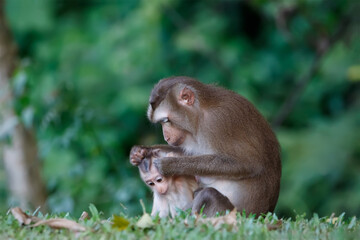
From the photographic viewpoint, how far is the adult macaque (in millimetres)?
6484

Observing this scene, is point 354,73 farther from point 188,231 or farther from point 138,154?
point 188,231

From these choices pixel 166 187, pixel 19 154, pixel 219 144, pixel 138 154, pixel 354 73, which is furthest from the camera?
pixel 354 73

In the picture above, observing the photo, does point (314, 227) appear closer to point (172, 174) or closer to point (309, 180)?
point (172, 174)

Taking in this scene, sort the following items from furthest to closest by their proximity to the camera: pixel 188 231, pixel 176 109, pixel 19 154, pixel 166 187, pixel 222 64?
pixel 222 64 < pixel 19 154 < pixel 166 187 < pixel 176 109 < pixel 188 231

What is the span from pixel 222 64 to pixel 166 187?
9.45 meters

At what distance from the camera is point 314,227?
5574 mm

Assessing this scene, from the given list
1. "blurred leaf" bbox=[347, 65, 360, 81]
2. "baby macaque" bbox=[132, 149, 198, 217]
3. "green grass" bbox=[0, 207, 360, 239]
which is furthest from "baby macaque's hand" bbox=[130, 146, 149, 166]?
"blurred leaf" bbox=[347, 65, 360, 81]

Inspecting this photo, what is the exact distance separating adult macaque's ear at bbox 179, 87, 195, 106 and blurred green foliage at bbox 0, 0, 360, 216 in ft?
17.4

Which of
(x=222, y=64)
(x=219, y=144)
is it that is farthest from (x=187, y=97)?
(x=222, y=64)

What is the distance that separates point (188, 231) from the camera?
519 centimetres

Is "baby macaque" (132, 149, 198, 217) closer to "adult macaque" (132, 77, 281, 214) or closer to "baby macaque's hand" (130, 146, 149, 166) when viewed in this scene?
"baby macaque's hand" (130, 146, 149, 166)

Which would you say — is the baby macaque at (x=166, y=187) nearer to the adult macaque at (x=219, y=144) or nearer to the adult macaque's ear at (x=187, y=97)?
the adult macaque at (x=219, y=144)

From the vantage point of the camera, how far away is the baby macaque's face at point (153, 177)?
273 inches

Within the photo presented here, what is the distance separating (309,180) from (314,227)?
848cm
